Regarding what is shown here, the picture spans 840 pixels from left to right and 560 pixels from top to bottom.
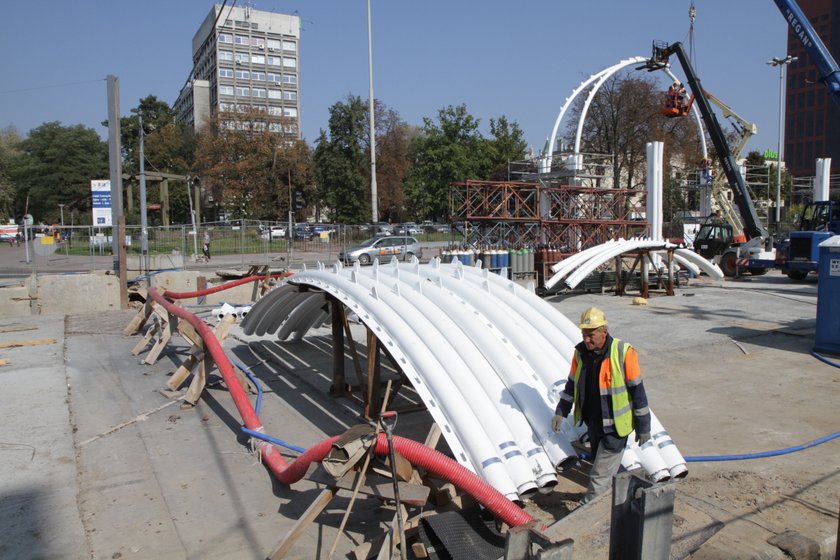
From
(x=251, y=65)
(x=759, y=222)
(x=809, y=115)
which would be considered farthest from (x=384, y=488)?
(x=251, y=65)

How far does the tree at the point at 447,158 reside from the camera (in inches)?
2272

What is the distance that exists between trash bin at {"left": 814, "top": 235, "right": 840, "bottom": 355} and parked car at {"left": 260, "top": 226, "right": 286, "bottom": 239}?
95.5 ft

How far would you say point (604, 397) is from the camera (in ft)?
15.4

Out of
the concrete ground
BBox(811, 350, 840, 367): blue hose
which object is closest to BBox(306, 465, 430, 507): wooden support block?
the concrete ground

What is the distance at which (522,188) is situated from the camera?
23.4m

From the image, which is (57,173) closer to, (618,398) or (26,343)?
(26,343)

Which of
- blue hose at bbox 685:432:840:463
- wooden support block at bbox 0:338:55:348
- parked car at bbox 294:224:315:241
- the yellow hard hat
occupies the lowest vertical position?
blue hose at bbox 685:432:840:463

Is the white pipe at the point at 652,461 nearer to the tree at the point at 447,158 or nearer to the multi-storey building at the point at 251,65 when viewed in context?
the tree at the point at 447,158

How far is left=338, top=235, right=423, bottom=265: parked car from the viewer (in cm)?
3241

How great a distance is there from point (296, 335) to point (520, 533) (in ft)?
29.9

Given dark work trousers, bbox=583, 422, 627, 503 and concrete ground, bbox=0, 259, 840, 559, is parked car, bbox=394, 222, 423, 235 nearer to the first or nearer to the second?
concrete ground, bbox=0, 259, 840, 559

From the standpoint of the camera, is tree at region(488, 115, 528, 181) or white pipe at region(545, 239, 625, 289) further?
tree at region(488, 115, 528, 181)

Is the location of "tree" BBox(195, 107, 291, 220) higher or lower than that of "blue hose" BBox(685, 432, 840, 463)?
higher

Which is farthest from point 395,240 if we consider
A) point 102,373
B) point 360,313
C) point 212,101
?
point 212,101
